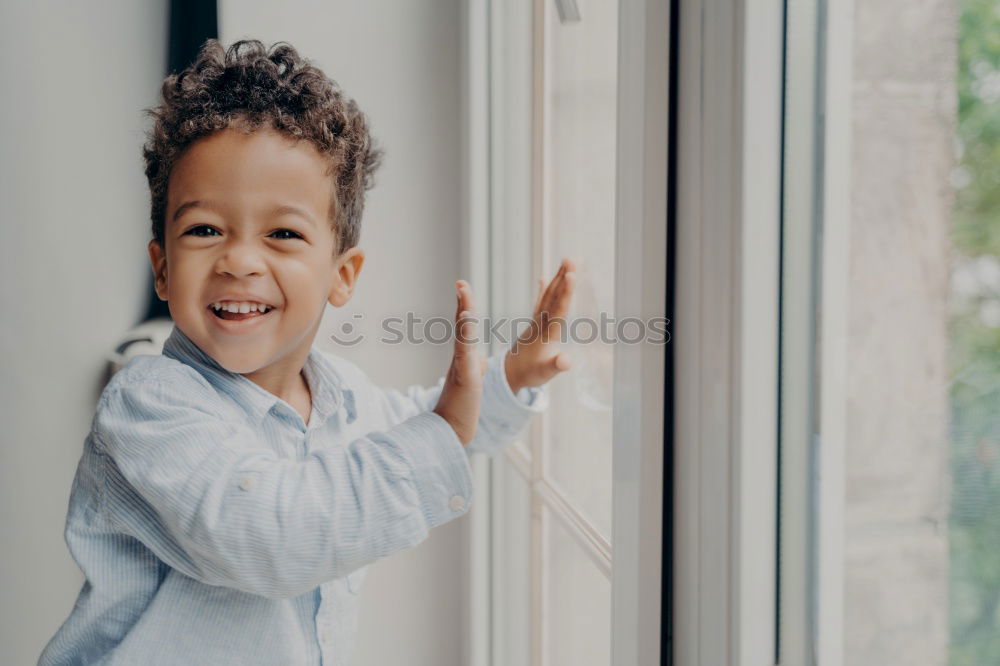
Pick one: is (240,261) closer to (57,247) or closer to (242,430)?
(242,430)

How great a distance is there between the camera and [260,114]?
0.58m

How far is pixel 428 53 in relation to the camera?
1169mm

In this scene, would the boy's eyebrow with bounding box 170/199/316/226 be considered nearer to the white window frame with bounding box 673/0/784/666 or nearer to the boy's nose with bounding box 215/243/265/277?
A: the boy's nose with bounding box 215/243/265/277

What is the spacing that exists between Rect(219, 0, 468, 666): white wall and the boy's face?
1.89 ft

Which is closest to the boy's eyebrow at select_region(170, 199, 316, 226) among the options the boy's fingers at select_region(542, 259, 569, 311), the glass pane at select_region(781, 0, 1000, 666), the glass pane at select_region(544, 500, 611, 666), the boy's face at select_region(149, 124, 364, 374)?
the boy's face at select_region(149, 124, 364, 374)

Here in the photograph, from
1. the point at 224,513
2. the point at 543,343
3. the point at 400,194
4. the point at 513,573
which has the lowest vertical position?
the point at 513,573

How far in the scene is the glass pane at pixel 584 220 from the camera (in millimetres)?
760

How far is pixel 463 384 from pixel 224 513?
0.69 feet

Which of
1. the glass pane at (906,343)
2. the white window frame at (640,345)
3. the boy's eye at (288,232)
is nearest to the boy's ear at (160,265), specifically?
the boy's eye at (288,232)

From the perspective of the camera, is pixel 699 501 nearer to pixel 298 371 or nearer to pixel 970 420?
pixel 970 420

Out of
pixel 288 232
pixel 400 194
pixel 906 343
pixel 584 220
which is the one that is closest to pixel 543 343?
pixel 584 220

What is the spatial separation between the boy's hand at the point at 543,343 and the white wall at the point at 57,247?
0.75m

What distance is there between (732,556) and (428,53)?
3.23ft

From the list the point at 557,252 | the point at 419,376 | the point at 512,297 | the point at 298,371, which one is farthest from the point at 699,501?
the point at 419,376
